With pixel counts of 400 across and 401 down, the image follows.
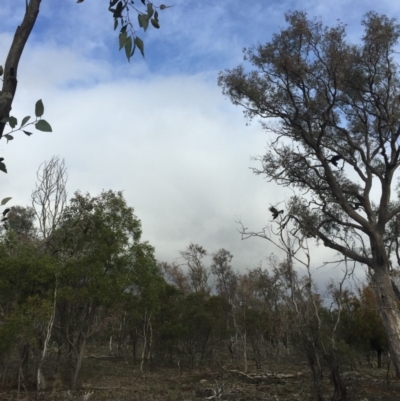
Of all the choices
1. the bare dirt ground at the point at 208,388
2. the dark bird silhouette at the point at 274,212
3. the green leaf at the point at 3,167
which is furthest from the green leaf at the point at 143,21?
the bare dirt ground at the point at 208,388

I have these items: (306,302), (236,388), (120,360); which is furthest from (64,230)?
(120,360)

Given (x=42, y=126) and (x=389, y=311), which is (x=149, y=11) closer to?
(x=42, y=126)

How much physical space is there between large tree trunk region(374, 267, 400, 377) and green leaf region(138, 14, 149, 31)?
30.1 feet

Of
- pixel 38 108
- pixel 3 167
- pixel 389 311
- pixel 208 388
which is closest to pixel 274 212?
pixel 389 311

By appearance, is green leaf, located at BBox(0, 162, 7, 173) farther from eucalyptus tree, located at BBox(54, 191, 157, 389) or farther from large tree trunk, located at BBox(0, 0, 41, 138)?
eucalyptus tree, located at BBox(54, 191, 157, 389)

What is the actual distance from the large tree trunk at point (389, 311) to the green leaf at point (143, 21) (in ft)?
30.1

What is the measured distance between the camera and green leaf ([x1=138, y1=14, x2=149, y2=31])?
152 cm

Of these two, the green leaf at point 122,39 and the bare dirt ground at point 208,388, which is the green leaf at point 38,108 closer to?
the green leaf at point 122,39

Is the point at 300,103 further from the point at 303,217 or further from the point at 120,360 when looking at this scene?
the point at 120,360

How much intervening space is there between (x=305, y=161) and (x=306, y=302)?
3632mm

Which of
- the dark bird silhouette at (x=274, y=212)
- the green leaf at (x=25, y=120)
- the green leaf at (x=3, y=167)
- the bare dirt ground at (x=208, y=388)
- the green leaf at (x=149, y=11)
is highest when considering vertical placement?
the dark bird silhouette at (x=274, y=212)

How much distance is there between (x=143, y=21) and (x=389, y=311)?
9740 millimetres

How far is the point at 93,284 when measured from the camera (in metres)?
13.6

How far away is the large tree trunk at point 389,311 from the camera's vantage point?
31.0ft
